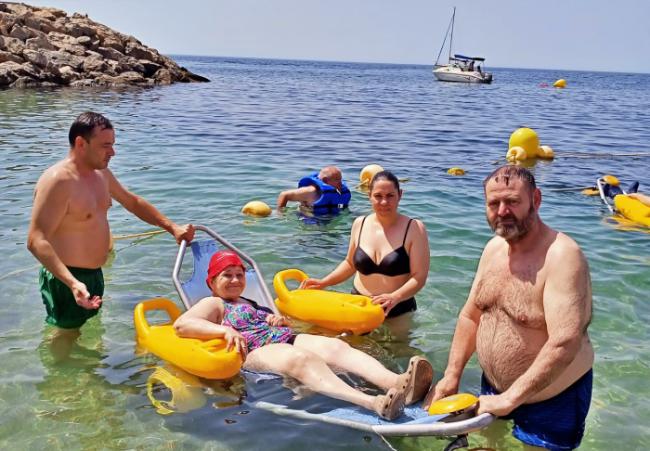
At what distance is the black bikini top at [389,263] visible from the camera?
18.7ft

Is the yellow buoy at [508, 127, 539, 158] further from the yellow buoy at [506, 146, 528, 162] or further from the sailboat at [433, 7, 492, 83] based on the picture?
the sailboat at [433, 7, 492, 83]

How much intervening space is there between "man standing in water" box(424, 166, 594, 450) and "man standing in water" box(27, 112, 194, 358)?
2.78m

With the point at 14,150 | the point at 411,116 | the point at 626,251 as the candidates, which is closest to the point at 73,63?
the point at 411,116

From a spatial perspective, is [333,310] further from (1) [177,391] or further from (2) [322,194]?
(2) [322,194]

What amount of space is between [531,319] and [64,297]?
11.7 feet

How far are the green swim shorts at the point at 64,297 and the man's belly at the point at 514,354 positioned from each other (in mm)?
3147

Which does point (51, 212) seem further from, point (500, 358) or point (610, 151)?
point (610, 151)

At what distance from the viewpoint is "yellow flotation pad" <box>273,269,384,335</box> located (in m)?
5.43

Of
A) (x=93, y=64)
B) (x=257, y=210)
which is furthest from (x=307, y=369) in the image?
(x=93, y=64)

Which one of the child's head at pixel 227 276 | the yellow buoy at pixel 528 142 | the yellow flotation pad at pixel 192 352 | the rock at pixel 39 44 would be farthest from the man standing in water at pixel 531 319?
the rock at pixel 39 44

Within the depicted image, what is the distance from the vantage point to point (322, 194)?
10.0 meters

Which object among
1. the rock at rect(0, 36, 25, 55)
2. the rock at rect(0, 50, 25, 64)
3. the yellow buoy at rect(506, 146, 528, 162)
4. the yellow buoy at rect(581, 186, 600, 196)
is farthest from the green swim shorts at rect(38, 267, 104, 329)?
the rock at rect(0, 36, 25, 55)

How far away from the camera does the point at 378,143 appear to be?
770 inches

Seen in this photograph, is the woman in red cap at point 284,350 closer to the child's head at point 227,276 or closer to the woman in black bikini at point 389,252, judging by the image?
the child's head at point 227,276
